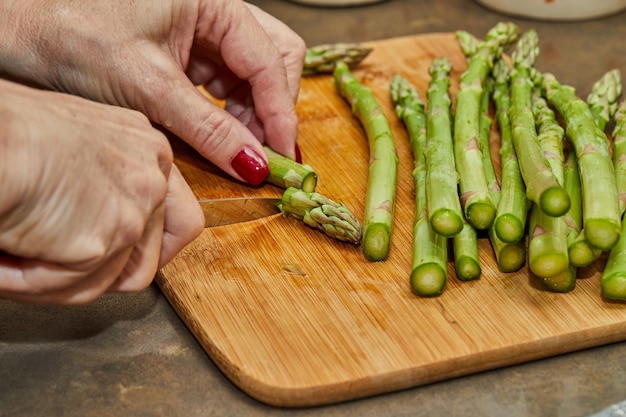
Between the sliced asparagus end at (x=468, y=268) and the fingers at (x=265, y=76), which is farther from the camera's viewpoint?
the fingers at (x=265, y=76)

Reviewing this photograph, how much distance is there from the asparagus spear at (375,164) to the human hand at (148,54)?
0.98 ft

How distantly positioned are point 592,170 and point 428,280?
0.49 metres

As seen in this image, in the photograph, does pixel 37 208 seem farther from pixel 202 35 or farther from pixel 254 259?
pixel 202 35

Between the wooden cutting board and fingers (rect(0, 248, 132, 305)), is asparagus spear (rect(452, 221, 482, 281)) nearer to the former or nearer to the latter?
the wooden cutting board

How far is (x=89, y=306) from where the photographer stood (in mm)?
1880

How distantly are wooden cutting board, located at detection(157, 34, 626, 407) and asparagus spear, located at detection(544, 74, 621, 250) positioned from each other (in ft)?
0.49

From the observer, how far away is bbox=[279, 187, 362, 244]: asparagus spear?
2.01m

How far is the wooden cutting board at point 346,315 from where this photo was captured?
1661mm

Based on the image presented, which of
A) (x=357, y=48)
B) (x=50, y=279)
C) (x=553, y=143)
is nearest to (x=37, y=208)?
(x=50, y=279)

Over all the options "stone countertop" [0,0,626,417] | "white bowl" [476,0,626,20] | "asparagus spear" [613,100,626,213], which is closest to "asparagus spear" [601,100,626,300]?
"asparagus spear" [613,100,626,213]

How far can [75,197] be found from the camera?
139 cm

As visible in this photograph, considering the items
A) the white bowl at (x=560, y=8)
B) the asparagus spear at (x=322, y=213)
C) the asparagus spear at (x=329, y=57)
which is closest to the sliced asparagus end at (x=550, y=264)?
the asparagus spear at (x=322, y=213)

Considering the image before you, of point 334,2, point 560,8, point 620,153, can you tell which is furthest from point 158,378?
point 560,8

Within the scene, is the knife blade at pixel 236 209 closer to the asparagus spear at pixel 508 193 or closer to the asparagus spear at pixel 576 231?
the asparagus spear at pixel 508 193
